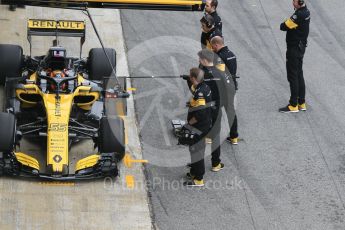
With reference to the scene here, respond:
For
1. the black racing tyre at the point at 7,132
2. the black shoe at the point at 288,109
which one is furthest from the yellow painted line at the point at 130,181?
the black shoe at the point at 288,109

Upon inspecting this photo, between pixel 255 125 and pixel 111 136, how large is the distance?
3.00m

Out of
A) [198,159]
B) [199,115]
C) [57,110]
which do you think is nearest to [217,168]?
[198,159]

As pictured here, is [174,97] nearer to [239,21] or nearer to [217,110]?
[217,110]

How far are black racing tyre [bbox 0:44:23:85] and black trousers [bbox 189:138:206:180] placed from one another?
3247 mm

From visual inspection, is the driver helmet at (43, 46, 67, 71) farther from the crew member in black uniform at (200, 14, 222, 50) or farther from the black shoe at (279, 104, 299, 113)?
the black shoe at (279, 104, 299, 113)

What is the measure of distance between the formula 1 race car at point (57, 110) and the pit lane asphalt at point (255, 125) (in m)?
0.94

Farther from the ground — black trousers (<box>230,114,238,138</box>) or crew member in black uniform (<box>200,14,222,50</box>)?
crew member in black uniform (<box>200,14,222,50</box>)

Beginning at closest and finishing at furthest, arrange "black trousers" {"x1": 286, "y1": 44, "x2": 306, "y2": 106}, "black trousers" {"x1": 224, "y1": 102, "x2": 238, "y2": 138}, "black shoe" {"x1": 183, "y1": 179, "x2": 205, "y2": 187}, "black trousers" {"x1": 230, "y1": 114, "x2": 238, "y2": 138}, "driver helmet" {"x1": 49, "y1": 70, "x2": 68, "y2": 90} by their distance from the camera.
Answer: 1. "black shoe" {"x1": 183, "y1": 179, "x2": 205, "y2": 187}
2. "driver helmet" {"x1": 49, "y1": 70, "x2": 68, "y2": 90}
3. "black trousers" {"x1": 224, "y1": 102, "x2": 238, "y2": 138}
4. "black trousers" {"x1": 230, "y1": 114, "x2": 238, "y2": 138}
5. "black trousers" {"x1": 286, "y1": 44, "x2": 306, "y2": 106}

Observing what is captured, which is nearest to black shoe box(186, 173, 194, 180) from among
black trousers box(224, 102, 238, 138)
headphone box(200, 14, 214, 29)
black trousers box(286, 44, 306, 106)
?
black trousers box(224, 102, 238, 138)

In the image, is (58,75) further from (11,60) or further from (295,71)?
(295,71)

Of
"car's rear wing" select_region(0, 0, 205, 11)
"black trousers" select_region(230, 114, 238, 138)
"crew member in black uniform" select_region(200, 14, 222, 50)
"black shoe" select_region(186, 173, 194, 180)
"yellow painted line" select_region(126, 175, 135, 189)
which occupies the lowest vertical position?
"yellow painted line" select_region(126, 175, 135, 189)

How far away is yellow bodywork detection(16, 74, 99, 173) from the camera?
12.3 meters

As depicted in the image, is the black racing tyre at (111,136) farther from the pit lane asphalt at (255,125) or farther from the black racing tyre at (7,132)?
the black racing tyre at (7,132)

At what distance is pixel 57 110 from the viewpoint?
1277 cm
